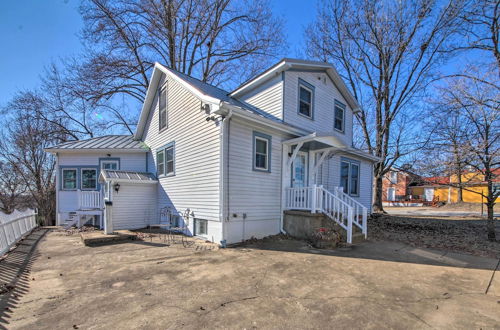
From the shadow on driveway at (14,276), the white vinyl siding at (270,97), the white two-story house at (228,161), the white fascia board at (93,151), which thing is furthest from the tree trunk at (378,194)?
the shadow on driveway at (14,276)

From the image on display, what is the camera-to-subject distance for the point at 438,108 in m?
8.65

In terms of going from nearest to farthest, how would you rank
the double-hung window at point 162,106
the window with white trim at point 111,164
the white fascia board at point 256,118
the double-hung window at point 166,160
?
1. the white fascia board at point 256,118
2. the double-hung window at point 166,160
3. the double-hung window at point 162,106
4. the window with white trim at point 111,164

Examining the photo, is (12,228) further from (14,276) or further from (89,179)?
(89,179)

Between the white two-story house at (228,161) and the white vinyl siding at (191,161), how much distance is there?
0.12 feet

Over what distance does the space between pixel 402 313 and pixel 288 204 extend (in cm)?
539

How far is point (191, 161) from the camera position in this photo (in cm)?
866

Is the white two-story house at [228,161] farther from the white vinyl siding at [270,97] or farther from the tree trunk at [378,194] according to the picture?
the tree trunk at [378,194]

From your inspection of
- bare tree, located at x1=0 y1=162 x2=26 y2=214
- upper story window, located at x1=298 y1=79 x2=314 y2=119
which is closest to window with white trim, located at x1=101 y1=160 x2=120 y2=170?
upper story window, located at x1=298 y1=79 x2=314 y2=119

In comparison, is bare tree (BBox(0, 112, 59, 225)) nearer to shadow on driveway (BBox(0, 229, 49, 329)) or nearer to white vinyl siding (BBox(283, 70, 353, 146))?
shadow on driveway (BBox(0, 229, 49, 329))

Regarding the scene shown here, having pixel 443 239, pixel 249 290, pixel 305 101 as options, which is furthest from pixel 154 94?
pixel 443 239

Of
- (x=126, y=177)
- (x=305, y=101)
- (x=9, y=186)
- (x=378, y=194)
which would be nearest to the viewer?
(x=305, y=101)

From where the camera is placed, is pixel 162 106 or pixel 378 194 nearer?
pixel 162 106

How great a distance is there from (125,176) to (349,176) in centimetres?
1080

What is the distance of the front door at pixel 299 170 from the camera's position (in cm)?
913
